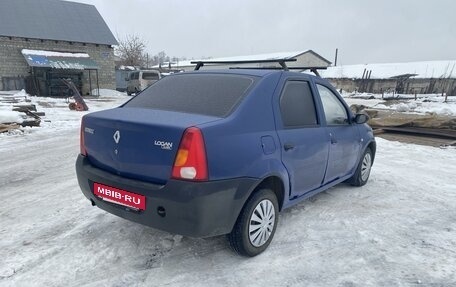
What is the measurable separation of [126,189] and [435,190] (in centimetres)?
464

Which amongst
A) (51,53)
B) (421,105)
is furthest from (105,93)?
(421,105)

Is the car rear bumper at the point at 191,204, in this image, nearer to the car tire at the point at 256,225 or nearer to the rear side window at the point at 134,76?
the car tire at the point at 256,225

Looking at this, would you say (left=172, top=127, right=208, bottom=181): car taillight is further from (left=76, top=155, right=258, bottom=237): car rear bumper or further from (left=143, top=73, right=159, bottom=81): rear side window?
(left=143, top=73, right=159, bottom=81): rear side window

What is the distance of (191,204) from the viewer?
2.60 metres

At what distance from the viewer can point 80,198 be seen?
4625 mm

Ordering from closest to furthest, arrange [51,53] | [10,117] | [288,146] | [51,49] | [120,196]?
[120,196] < [288,146] < [10,117] < [51,53] < [51,49]

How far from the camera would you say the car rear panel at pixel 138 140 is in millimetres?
2709

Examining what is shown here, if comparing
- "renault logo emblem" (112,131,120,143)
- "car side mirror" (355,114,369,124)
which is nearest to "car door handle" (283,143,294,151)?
"renault logo emblem" (112,131,120,143)

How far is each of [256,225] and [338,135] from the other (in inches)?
68.7

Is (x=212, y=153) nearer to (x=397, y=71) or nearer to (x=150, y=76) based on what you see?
(x=150, y=76)

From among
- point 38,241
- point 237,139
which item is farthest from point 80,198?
point 237,139

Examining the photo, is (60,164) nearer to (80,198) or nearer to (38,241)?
(80,198)

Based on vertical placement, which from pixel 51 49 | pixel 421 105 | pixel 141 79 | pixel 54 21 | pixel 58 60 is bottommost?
pixel 421 105

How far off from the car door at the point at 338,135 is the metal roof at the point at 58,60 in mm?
26023
